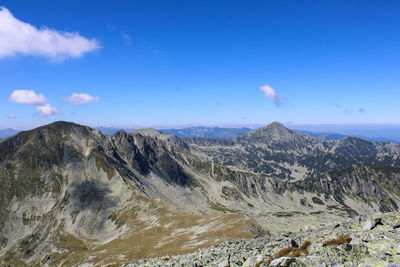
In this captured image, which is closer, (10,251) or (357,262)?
(357,262)

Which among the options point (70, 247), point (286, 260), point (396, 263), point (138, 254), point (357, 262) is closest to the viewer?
point (396, 263)

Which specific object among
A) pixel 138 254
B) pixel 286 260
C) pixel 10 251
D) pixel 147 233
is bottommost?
pixel 10 251

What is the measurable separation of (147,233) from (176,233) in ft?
69.1

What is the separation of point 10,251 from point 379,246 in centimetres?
19367

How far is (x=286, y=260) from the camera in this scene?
77.8 feet

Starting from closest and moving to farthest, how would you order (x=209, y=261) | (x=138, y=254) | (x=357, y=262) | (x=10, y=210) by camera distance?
(x=357, y=262) → (x=209, y=261) → (x=138, y=254) → (x=10, y=210)

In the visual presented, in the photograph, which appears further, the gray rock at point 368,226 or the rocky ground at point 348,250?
the gray rock at point 368,226

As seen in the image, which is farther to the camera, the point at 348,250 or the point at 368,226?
the point at 368,226

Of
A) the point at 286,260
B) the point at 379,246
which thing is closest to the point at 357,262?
the point at 379,246

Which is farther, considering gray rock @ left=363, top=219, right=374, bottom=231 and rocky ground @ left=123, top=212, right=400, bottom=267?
gray rock @ left=363, top=219, right=374, bottom=231

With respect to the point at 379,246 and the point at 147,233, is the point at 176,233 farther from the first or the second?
the point at 379,246

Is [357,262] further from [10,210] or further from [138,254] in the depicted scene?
[10,210]

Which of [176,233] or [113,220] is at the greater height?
[176,233]

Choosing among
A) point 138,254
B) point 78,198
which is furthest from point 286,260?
point 78,198
